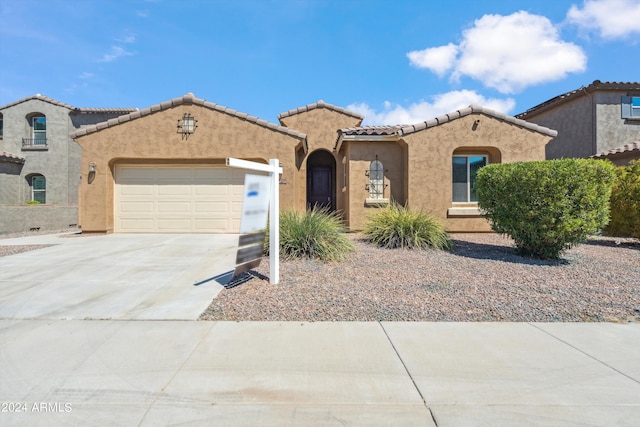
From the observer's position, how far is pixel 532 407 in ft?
8.82

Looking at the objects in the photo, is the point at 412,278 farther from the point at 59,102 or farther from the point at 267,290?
the point at 59,102

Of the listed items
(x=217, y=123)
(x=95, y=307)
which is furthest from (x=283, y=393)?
(x=217, y=123)

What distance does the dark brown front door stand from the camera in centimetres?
1552

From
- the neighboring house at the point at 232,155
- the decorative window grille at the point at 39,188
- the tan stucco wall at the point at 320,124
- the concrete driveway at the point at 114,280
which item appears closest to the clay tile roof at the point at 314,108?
the tan stucco wall at the point at 320,124

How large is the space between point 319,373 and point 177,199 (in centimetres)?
1071

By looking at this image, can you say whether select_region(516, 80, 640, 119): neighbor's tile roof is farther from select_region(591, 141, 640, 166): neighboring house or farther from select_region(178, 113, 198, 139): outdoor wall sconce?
select_region(178, 113, 198, 139): outdoor wall sconce

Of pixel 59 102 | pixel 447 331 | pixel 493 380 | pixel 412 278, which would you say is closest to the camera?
pixel 493 380

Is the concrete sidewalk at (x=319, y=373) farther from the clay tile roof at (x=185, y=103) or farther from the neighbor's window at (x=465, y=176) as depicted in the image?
the clay tile roof at (x=185, y=103)

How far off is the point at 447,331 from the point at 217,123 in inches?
420

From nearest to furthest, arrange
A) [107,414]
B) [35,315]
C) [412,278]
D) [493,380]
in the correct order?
[107,414]
[493,380]
[35,315]
[412,278]

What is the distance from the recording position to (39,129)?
68.2ft

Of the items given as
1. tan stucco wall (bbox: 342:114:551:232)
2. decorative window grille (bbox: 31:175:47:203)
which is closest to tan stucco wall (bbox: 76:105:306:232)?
tan stucco wall (bbox: 342:114:551:232)

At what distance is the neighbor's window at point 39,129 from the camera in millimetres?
20578

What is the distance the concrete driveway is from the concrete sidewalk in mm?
445
